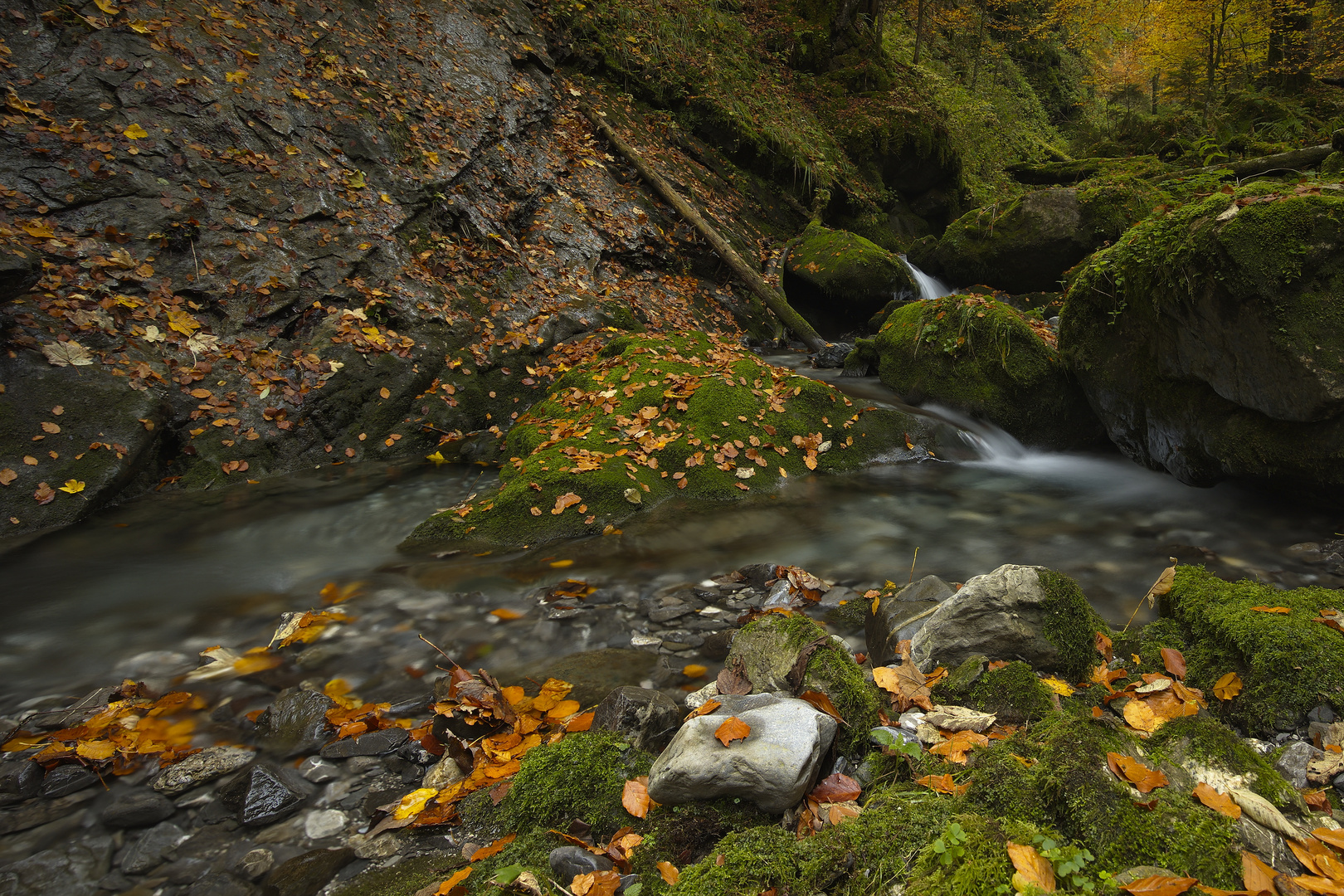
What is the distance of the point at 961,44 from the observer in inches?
1111

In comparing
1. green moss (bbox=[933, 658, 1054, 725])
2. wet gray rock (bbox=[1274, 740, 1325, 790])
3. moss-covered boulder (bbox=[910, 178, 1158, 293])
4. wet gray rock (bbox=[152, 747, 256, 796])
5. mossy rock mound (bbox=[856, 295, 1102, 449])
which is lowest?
wet gray rock (bbox=[152, 747, 256, 796])

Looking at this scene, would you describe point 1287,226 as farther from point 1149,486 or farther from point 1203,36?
point 1203,36

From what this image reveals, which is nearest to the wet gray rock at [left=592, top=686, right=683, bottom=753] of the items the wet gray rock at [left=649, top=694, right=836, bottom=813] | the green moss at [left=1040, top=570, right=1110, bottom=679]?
the wet gray rock at [left=649, top=694, right=836, bottom=813]

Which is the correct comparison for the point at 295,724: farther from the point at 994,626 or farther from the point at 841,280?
the point at 841,280

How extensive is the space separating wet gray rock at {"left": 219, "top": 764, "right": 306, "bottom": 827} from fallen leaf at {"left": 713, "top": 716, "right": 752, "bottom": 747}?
1.78 meters

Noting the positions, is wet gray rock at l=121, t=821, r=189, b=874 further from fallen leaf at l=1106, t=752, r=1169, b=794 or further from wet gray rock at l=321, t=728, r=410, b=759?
fallen leaf at l=1106, t=752, r=1169, b=794

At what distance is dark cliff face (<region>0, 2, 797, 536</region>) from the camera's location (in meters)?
5.71

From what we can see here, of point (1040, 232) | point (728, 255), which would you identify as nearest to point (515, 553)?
point (728, 255)

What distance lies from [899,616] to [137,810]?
3.53m

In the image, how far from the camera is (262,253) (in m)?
7.10

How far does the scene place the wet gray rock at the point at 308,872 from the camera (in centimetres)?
213

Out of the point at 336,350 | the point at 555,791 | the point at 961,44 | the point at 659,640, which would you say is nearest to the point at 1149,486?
the point at 659,640

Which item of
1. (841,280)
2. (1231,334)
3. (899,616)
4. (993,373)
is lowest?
Result: (899,616)

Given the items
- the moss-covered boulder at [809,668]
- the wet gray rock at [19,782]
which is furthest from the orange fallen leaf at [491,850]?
the wet gray rock at [19,782]
